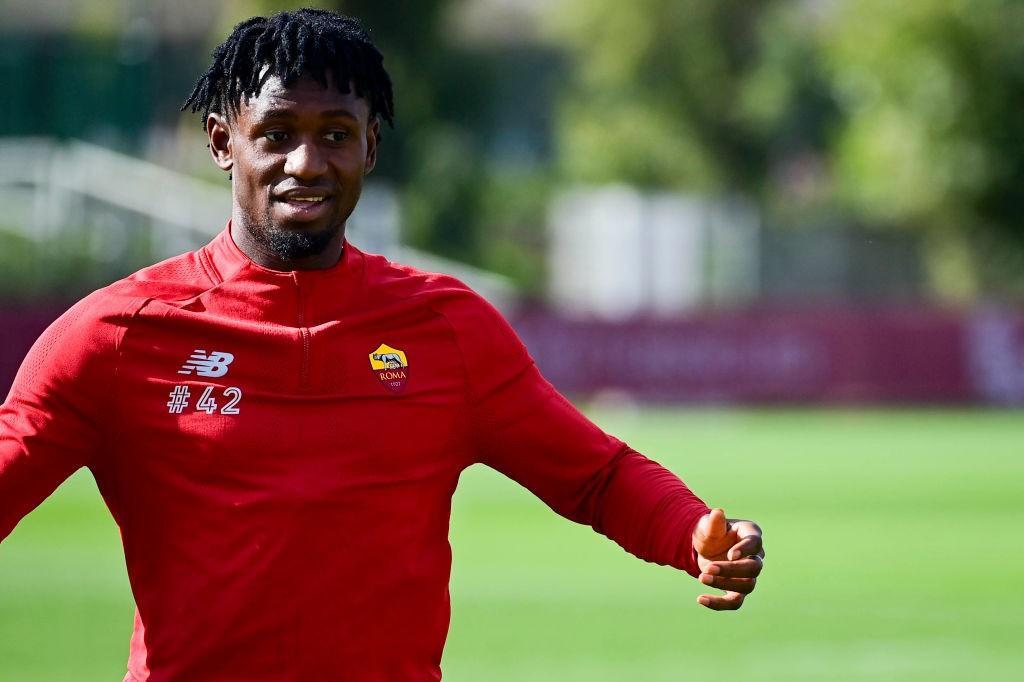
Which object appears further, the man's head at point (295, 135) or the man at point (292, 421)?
the man's head at point (295, 135)

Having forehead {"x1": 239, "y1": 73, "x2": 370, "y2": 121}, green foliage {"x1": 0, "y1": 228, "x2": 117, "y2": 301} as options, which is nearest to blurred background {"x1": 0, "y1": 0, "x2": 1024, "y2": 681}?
green foliage {"x1": 0, "y1": 228, "x2": 117, "y2": 301}

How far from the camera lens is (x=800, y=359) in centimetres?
3017

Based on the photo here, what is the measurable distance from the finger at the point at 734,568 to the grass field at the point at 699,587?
5.47 m

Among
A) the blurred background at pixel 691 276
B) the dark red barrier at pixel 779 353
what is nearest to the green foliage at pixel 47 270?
the blurred background at pixel 691 276

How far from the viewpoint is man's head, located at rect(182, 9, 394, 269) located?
12.0 feet

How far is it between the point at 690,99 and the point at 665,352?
44.2 metres

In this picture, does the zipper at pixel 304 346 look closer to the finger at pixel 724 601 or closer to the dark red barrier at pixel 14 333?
the finger at pixel 724 601

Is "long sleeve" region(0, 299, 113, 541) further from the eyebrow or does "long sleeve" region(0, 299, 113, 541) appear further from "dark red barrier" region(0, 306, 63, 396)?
"dark red barrier" region(0, 306, 63, 396)

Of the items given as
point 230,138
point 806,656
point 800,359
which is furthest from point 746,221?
point 230,138

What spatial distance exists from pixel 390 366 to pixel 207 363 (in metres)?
0.34

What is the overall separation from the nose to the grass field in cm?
565

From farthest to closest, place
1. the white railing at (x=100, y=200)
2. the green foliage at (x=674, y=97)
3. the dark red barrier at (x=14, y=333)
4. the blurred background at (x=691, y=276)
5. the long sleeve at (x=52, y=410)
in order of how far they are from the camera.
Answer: the green foliage at (x=674, y=97) < the white railing at (x=100, y=200) < the dark red barrier at (x=14, y=333) < the blurred background at (x=691, y=276) < the long sleeve at (x=52, y=410)

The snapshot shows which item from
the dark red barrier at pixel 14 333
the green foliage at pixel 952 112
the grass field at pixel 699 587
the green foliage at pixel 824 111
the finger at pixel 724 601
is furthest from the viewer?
the green foliage at pixel 824 111

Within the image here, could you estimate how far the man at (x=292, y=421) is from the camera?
352 centimetres
